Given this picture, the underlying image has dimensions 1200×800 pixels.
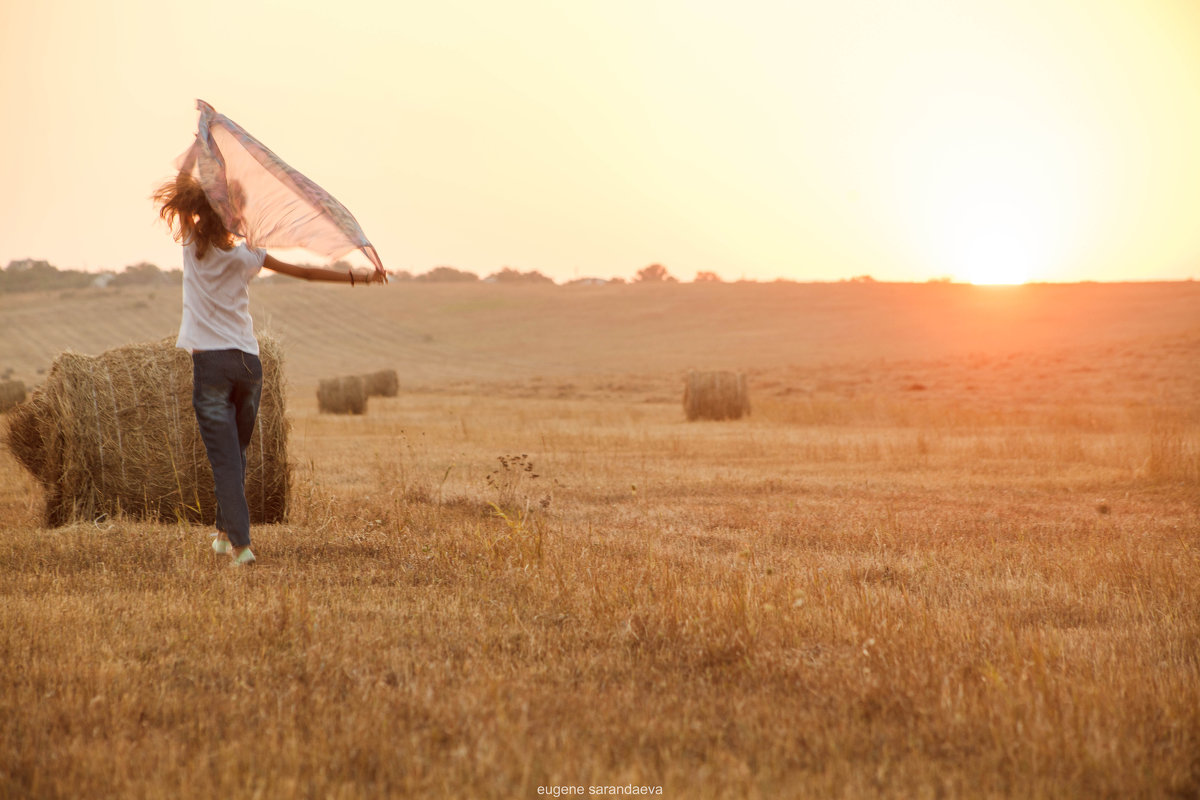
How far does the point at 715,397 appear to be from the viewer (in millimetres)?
21031

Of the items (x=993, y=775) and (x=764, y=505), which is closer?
(x=993, y=775)

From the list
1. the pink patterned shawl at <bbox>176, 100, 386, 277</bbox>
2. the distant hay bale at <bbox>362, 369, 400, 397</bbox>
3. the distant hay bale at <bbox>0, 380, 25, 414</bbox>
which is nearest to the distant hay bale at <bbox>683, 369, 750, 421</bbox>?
the distant hay bale at <bbox>362, 369, 400, 397</bbox>

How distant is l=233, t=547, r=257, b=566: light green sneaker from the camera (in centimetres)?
570

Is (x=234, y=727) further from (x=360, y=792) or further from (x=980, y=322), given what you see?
(x=980, y=322)

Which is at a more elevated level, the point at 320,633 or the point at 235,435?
the point at 235,435

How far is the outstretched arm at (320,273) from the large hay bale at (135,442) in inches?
66.7

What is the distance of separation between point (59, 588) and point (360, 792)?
3007mm

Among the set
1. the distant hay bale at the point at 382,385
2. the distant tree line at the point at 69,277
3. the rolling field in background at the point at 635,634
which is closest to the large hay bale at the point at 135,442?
the rolling field in background at the point at 635,634

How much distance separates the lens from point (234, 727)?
340 centimetres

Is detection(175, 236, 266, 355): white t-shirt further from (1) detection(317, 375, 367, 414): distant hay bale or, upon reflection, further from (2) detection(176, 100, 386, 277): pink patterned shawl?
(1) detection(317, 375, 367, 414): distant hay bale

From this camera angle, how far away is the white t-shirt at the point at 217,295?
5.73 meters

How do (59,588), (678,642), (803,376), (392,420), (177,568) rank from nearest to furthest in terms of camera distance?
1. (678,642)
2. (59,588)
3. (177,568)
4. (392,420)
5. (803,376)

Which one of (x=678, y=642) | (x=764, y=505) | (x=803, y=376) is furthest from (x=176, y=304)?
(x=678, y=642)

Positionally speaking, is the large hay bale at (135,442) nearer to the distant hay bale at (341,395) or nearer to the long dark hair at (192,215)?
the long dark hair at (192,215)
